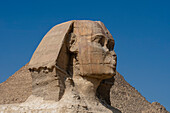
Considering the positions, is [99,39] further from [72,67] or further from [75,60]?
[72,67]

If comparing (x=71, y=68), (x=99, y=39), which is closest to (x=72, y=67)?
(x=71, y=68)

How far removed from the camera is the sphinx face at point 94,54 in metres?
10.7

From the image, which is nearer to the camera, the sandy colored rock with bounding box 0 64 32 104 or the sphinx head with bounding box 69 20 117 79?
the sphinx head with bounding box 69 20 117 79

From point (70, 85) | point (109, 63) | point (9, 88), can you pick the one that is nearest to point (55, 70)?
point (70, 85)

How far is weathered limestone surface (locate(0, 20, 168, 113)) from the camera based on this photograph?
33.8 ft

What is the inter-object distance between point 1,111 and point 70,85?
1561 millimetres

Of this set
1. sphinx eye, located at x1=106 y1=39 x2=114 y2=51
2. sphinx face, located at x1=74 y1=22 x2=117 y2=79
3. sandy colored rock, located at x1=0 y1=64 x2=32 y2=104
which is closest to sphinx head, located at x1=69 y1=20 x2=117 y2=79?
sphinx face, located at x1=74 y1=22 x2=117 y2=79

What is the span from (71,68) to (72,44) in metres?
0.54

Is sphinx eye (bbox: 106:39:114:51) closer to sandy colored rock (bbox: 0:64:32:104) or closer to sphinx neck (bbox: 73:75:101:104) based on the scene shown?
sphinx neck (bbox: 73:75:101:104)

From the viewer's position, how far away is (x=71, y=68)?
11.0 m

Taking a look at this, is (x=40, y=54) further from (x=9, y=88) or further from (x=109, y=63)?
(x=9, y=88)

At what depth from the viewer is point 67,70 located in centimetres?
1094

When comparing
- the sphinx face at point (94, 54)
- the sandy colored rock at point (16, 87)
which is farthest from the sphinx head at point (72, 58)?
the sandy colored rock at point (16, 87)

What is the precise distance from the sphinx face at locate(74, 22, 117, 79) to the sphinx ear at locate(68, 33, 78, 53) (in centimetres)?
7
